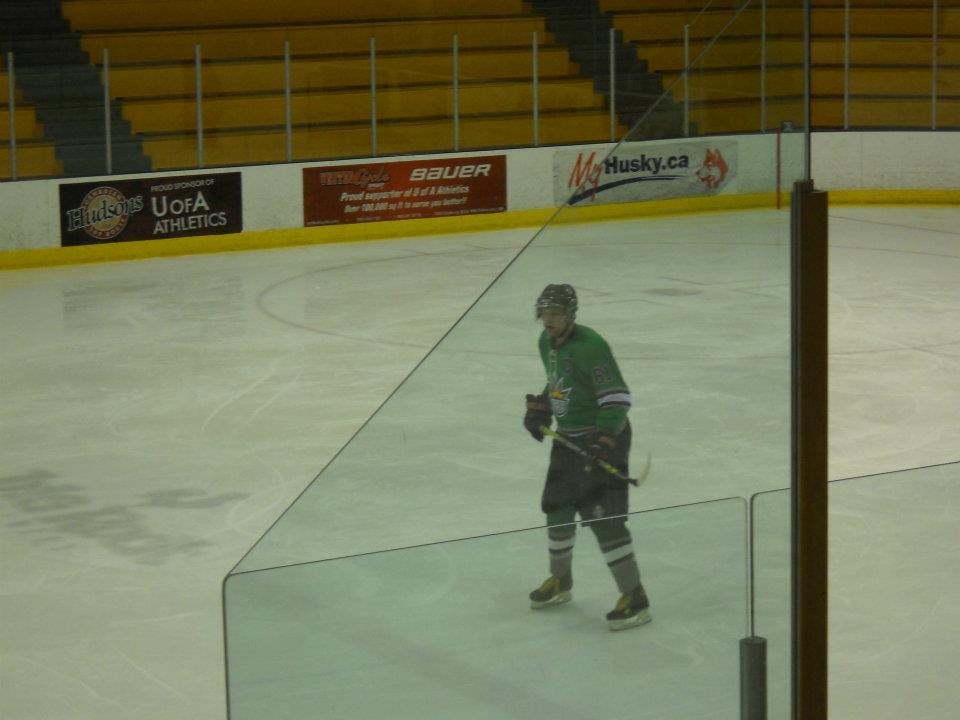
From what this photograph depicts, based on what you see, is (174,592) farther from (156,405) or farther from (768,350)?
(768,350)

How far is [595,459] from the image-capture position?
2.27m

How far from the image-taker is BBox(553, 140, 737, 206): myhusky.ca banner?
190 centimetres

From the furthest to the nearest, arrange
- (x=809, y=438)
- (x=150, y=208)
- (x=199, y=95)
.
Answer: (x=199, y=95)
(x=150, y=208)
(x=809, y=438)

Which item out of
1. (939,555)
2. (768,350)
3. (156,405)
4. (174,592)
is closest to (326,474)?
(768,350)

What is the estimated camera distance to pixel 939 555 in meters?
2.71

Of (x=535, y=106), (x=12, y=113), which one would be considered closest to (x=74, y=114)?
(x=12, y=113)

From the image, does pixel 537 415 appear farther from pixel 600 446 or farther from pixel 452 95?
pixel 452 95

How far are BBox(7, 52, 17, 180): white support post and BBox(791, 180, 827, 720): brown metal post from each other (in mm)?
11384

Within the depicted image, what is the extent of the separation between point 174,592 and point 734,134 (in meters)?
3.96

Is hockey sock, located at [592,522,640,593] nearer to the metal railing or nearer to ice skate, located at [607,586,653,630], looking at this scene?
ice skate, located at [607,586,653,630]

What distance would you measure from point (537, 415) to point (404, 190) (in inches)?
493

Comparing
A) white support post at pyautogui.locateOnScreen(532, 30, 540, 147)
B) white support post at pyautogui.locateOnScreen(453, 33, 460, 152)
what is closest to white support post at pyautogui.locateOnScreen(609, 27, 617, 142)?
white support post at pyautogui.locateOnScreen(532, 30, 540, 147)

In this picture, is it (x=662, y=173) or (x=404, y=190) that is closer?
(x=662, y=173)

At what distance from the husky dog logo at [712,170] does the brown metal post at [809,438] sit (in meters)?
0.17
